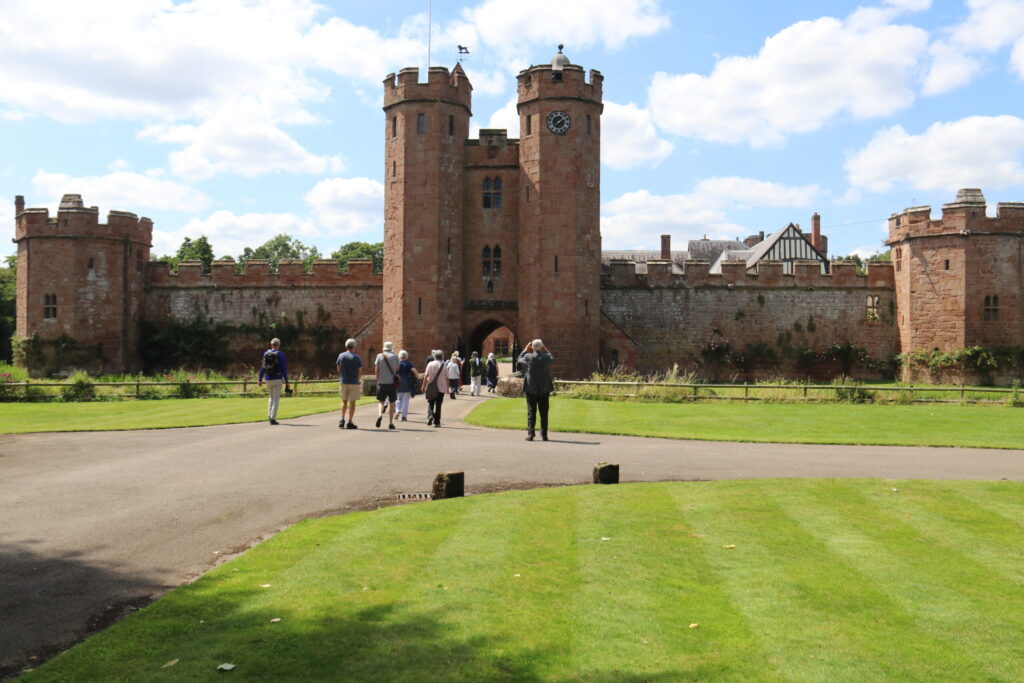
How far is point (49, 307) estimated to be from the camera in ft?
117

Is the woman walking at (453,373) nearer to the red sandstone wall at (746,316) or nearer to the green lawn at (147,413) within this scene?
the green lawn at (147,413)

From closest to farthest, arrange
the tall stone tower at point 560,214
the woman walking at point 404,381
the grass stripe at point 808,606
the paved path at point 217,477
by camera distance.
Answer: the grass stripe at point 808,606, the paved path at point 217,477, the woman walking at point 404,381, the tall stone tower at point 560,214

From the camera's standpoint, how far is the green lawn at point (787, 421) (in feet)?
51.2

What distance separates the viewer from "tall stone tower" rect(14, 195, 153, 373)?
35.4 meters

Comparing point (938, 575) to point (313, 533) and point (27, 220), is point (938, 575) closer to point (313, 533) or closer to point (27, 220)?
point (313, 533)

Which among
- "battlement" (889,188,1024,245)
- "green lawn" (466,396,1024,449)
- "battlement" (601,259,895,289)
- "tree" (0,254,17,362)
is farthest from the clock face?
"tree" (0,254,17,362)

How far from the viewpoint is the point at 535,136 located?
3272 centimetres

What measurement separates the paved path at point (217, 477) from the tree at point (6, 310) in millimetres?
36784

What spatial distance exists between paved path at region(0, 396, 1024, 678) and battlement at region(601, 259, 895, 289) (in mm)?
21861

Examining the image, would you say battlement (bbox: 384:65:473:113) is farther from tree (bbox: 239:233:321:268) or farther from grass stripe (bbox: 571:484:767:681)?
tree (bbox: 239:233:321:268)

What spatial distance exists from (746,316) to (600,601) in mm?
33788

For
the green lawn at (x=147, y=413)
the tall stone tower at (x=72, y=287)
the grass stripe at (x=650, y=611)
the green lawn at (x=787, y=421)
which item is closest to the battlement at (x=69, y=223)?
the tall stone tower at (x=72, y=287)

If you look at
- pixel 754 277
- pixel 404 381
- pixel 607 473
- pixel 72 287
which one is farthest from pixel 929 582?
pixel 72 287

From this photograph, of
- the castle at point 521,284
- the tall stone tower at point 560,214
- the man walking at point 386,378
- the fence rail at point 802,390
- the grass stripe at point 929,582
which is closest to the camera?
the grass stripe at point 929,582
